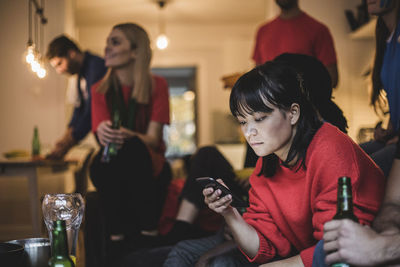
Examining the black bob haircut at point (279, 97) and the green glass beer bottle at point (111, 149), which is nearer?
the black bob haircut at point (279, 97)

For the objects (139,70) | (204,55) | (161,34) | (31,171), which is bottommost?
(31,171)

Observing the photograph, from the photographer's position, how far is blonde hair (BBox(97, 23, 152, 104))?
229cm

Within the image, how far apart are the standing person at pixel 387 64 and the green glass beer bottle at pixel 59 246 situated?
1080mm

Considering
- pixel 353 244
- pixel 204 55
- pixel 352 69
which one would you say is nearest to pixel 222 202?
pixel 353 244

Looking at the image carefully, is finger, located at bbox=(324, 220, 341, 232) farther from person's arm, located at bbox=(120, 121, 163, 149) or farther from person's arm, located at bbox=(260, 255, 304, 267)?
person's arm, located at bbox=(120, 121, 163, 149)

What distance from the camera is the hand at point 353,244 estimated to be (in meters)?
0.87

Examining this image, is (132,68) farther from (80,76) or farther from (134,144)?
(80,76)

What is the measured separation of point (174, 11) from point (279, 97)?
Answer: 5.02 m

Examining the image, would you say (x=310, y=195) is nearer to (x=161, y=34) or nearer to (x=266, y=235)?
(x=266, y=235)

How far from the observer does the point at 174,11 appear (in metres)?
5.97

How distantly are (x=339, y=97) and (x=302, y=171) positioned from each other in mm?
3058

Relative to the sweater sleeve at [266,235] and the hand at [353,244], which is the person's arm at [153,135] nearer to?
the sweater sleeve at [266,235]

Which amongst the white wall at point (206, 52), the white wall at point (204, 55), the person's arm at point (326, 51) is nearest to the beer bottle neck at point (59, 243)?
the person's arm at point (326, 51)

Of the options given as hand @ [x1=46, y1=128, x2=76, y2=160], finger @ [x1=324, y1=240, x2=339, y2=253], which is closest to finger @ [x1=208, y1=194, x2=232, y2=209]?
finger @ [x1=324, y1=240, x2=339, y2=253]
